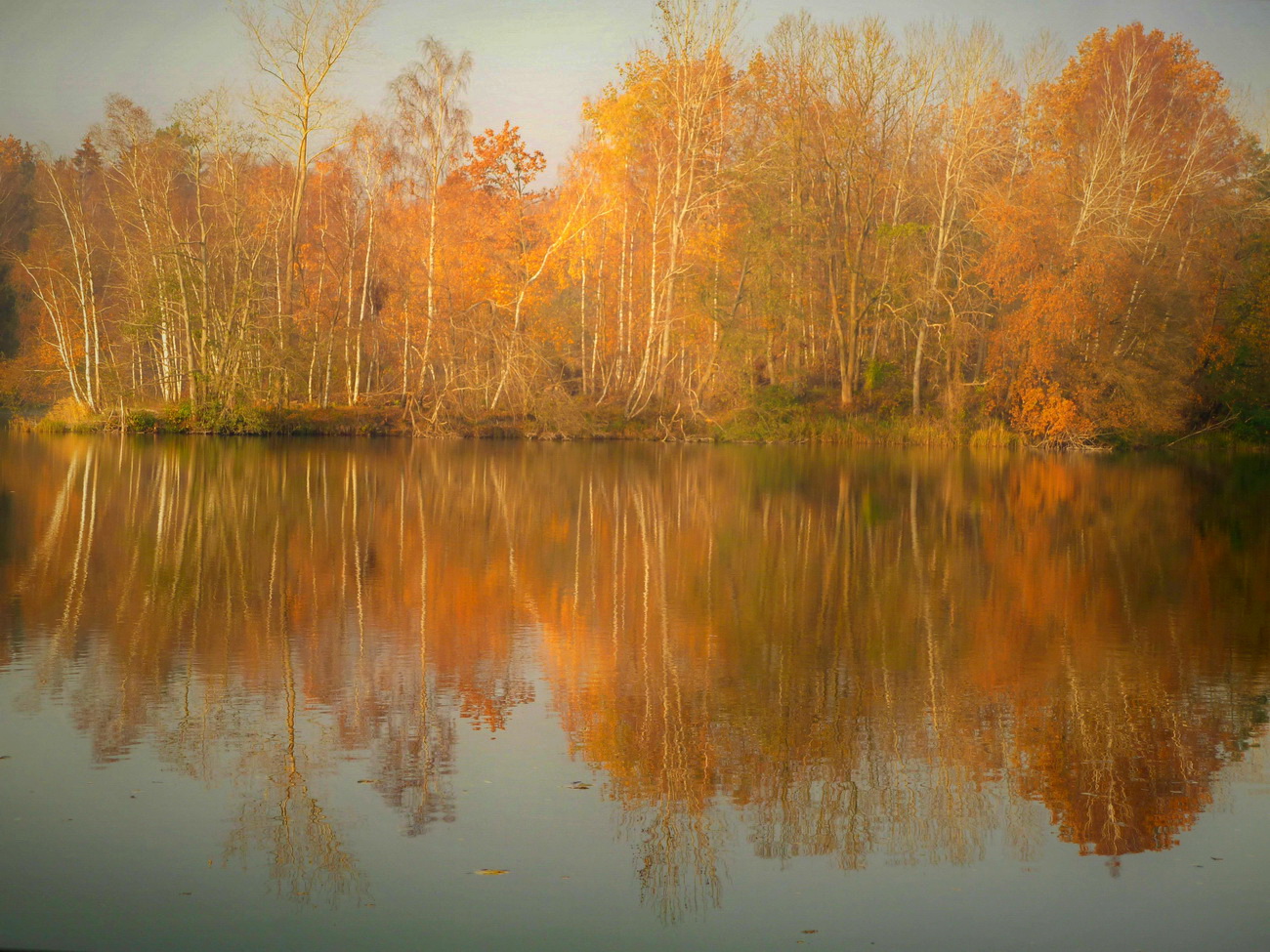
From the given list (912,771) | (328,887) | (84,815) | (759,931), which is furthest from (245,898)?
(912,771)

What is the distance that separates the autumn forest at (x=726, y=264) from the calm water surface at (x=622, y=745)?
23.1m

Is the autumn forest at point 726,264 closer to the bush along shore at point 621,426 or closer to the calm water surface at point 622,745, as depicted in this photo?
the bush along shore at point 621,426

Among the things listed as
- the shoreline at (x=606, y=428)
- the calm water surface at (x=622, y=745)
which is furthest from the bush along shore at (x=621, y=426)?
the calm water surface at (x=622, y=745)

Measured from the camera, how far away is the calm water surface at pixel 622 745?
4.03 metres

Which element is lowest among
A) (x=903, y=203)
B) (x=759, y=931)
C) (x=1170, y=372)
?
(x=759, y=931)

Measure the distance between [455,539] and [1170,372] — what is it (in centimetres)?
3188

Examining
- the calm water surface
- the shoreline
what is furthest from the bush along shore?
the calm water surface

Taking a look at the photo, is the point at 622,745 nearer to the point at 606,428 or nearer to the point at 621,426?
the point at 606,428

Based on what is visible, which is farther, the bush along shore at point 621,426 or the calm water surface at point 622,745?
the bush along shore at point 621,426

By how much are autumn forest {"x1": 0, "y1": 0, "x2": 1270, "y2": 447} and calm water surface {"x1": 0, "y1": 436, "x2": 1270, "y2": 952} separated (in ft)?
75.6

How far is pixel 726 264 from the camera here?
39125 mm

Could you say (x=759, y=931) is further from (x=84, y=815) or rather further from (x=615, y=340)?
(x=615, y=340)

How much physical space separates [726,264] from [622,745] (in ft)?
114

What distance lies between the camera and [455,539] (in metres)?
13.1
